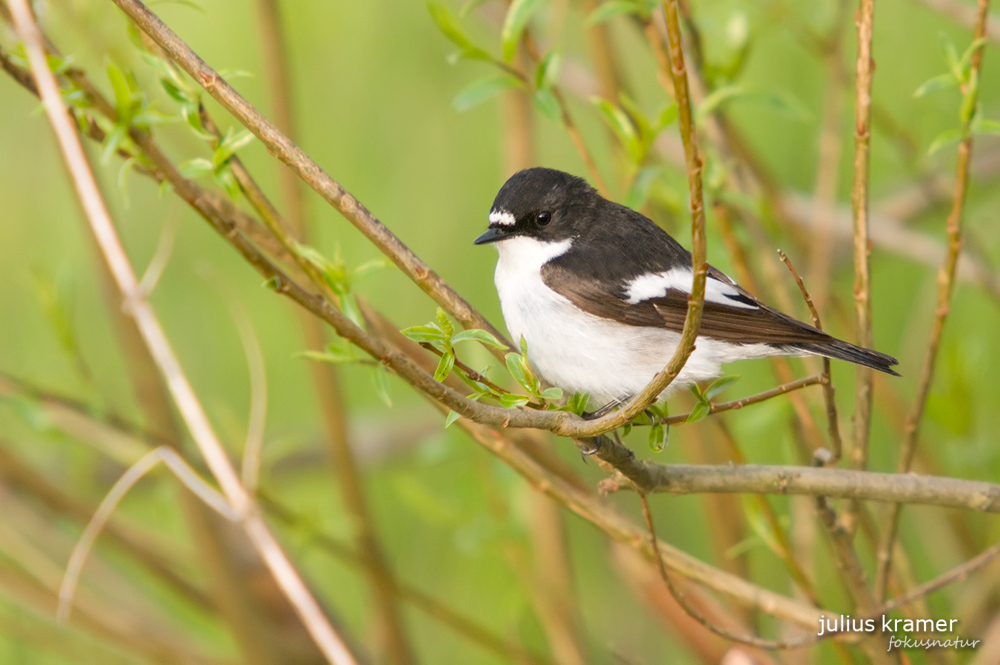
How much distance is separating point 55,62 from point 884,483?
1813 mm

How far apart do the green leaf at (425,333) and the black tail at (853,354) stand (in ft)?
3.18

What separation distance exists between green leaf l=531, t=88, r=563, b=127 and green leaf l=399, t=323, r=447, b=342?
710 mm

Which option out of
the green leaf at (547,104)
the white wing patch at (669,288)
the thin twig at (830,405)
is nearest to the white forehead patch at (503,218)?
the white wing patch at (669,288)

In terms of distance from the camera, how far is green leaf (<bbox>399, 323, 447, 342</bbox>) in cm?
146

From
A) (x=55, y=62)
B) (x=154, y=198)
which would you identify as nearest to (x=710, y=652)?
(x=55, y=62)

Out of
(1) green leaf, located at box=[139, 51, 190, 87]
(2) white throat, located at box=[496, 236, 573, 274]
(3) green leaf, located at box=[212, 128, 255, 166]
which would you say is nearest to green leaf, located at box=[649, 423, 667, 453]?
(2) white throat, located at box=[496, 236, 573, 274]

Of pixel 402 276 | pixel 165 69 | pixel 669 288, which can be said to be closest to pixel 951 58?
pixel 669 288

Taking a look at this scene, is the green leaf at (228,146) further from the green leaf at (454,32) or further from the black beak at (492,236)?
the black beak at (492,236)

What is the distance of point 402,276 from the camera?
Result: 201 inches

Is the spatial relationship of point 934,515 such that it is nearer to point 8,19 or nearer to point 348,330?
point 348,330

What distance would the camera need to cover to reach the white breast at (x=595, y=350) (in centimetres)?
230

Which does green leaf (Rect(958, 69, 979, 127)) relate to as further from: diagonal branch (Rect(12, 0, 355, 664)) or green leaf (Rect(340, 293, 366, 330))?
diagonal branch (Rect(12, 0, 355, 664))

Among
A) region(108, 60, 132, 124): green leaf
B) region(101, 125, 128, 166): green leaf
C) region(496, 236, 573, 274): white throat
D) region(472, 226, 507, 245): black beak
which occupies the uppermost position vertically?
region(108, 60, 132, 124): green leaf

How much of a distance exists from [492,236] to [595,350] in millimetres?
436
